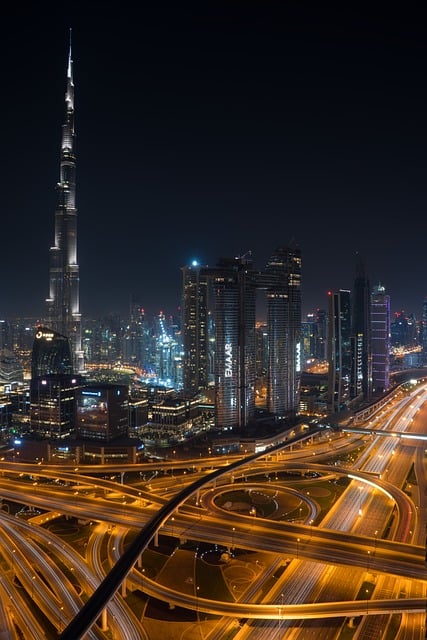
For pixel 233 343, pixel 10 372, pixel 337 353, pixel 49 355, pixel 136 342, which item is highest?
pixel 233 343

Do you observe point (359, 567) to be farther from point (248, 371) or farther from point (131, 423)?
point (131, 423)

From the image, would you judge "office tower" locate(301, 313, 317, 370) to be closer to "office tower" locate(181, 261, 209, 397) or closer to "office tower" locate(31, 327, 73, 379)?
"office tower" locate(181, 261, 209, 397)

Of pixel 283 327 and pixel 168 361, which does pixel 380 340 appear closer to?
pixel 283 327

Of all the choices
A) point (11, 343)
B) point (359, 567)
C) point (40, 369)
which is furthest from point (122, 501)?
point (11, 343)

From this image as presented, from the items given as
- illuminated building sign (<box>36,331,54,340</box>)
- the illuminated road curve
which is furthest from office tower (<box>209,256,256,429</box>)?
illuminated building sign (<box>36,331,54,340</box>)

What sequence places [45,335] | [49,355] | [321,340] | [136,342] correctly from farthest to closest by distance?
1. [136,342]
2. [321,340]
3. [45,335]
4. [49,355]

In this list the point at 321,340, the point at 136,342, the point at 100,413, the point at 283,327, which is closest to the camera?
the point at 100,413

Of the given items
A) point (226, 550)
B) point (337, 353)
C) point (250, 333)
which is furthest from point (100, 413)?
point (337, 353)
